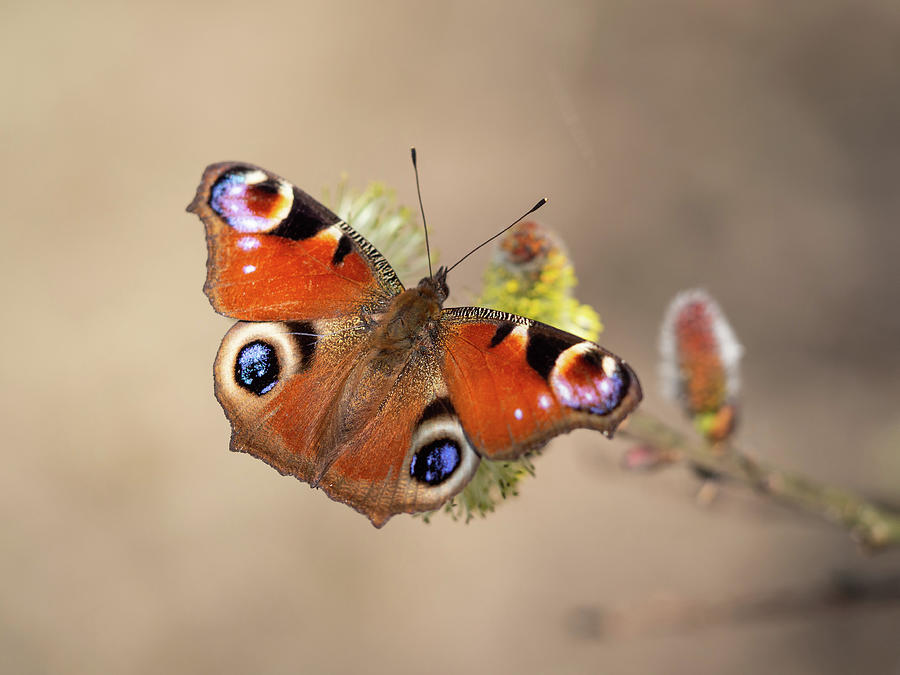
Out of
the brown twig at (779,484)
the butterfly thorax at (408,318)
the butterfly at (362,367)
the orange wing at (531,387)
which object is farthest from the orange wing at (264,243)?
the brown twig at (779,484)

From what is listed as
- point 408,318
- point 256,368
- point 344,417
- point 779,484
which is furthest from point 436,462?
point 779,484

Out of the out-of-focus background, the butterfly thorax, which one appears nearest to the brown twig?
the butterfly thorax

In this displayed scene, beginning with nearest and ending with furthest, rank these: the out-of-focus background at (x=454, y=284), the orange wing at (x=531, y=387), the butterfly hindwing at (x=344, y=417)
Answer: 1. the orange wing at (x=531, y=387)
2. the butterfly hindwing at (x=344, y=417)
3. the out-of-focus background at (x=454, y=284)

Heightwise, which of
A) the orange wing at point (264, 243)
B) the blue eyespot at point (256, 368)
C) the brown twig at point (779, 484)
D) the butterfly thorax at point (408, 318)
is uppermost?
the orange wing at point (264, 243)

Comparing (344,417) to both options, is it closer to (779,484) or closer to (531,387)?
(531,387)

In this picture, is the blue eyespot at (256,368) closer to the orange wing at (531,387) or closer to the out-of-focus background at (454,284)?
the orange wing at (531,387)

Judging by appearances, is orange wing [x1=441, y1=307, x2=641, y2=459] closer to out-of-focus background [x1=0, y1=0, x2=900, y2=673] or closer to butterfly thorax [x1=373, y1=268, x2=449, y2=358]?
butterfly thorax [x1=373, y1=268, x2=449, y2=358]
